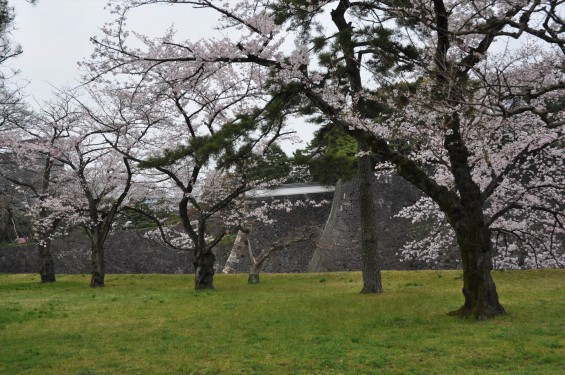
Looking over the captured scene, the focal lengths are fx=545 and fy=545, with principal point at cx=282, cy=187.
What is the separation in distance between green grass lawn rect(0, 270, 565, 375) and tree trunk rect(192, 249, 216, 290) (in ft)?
8.01

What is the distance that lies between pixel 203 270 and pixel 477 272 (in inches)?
356

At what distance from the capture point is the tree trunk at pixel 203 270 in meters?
15.0

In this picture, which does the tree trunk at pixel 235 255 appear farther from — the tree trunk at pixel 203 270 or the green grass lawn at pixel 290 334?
the green grass lawn at pixel 290 334

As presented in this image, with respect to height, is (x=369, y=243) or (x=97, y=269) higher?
(x=369, y=243)

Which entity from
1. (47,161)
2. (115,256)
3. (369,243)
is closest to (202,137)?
(369,243)

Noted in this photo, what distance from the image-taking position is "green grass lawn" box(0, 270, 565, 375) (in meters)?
5.17

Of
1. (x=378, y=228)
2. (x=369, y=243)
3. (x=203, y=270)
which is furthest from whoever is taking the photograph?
(x=378, y=228)

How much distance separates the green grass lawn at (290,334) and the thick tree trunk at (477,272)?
24 cm

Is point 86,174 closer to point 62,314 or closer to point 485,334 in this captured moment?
point 62,314

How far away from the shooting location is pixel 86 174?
19.1 m

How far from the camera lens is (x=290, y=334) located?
690 cm

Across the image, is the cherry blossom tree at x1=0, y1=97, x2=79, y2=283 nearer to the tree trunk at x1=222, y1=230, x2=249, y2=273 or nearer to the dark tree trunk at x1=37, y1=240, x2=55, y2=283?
the dark tree trunk at x1=37, y1=240, x2=55, y2=283

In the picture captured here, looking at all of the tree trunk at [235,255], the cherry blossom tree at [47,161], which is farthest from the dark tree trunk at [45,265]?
the tree trunk at [235,255]

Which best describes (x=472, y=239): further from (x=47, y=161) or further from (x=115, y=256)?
(x=115, y=256)
